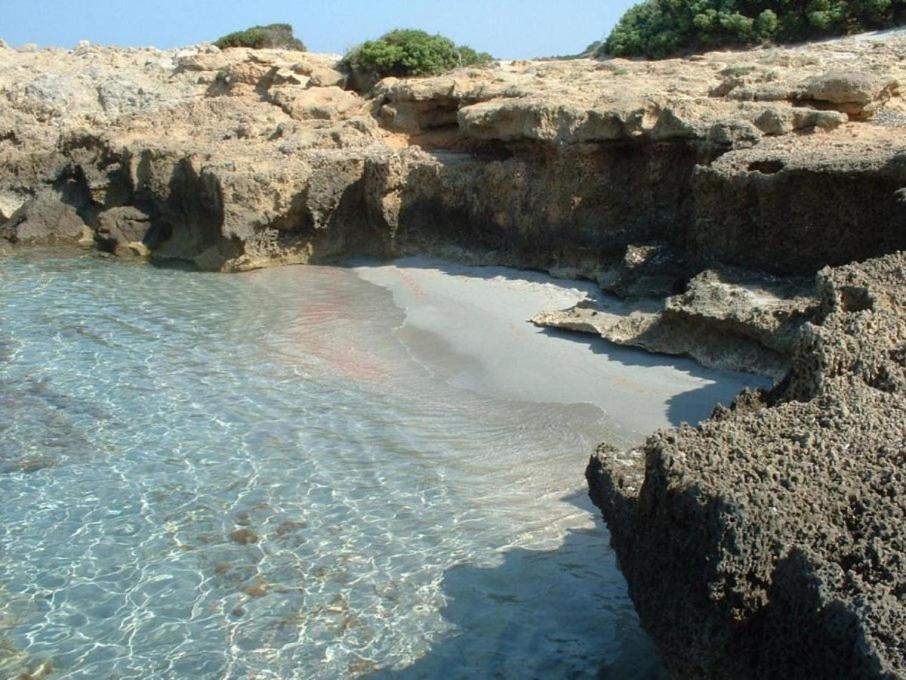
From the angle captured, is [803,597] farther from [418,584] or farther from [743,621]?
[418,584]

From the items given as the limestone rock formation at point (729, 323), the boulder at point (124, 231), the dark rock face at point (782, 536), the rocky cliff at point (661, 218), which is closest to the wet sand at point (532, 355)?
the limestone rock formation at point (729, 323)

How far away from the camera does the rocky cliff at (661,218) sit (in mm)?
4344

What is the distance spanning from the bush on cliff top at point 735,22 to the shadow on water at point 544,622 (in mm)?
15710

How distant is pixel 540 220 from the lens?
563 inches

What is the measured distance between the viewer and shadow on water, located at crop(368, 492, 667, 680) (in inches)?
237

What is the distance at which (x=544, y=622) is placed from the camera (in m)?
6.47

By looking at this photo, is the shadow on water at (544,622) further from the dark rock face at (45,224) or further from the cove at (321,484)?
the dark rock face at (45,224)

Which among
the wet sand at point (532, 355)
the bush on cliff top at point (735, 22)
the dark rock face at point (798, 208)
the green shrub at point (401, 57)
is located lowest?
the wet sand at point (532, 355)

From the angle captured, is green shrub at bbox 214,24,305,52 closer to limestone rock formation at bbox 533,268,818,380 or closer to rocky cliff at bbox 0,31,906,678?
rocky cliff at bbox 0,31,906,678

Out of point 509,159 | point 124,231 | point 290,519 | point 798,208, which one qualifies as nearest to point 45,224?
point 124,231

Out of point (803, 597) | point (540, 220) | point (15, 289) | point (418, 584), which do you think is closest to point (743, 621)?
point (803, 597)

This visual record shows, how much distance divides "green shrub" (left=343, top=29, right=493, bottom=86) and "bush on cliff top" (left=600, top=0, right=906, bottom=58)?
3.69 meters

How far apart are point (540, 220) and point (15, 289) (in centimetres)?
765

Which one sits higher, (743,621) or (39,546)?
(743,621)
